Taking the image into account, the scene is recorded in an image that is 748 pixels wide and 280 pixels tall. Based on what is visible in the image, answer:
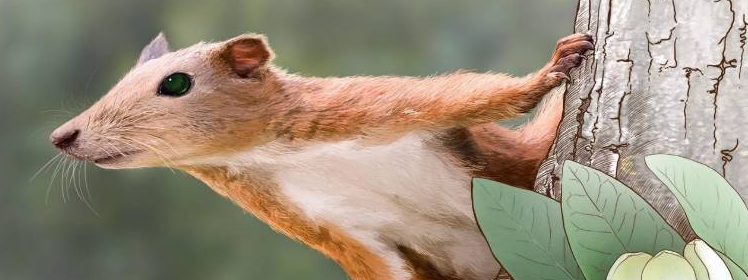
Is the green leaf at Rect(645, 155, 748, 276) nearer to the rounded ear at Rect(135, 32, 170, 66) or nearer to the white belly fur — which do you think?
the white belly fur

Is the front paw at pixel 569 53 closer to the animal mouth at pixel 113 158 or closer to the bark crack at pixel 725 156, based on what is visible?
the bark crack at pixel 725 156

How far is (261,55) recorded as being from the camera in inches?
32.1

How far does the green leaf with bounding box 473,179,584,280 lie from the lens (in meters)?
0.57

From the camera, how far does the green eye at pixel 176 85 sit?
32.0 inches

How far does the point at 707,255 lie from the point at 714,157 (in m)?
0.16

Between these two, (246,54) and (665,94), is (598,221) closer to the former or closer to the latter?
(665,94)

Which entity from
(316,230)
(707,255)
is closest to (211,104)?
(316,230)

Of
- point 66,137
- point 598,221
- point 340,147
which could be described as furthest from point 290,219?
point 598,221

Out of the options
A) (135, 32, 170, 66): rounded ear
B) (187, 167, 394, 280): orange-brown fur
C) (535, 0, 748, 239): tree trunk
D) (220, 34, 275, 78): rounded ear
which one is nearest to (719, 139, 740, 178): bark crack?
(535, 0, 748, 239): tree trunk

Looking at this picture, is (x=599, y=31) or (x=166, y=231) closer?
(x=599, y=31)

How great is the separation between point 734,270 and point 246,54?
0.48m

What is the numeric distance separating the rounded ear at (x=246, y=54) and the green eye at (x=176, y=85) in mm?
42

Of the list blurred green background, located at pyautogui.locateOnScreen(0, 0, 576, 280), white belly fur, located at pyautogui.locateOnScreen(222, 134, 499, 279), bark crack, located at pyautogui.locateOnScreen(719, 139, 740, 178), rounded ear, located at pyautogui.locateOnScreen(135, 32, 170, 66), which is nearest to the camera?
bark crack, located at pyautogui.locateOnScreen(719, 139, 740, 178)

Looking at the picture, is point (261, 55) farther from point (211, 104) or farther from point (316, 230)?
point (316, 230)
